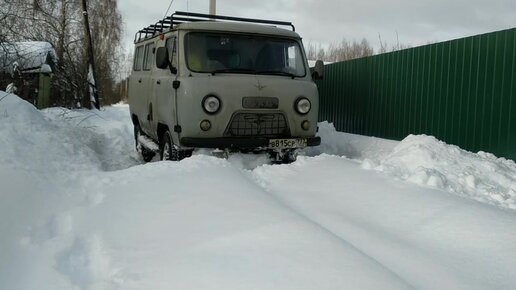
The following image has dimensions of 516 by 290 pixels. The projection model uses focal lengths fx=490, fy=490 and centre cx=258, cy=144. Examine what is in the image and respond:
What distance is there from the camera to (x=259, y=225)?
369cm

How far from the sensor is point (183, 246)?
3.44 meters

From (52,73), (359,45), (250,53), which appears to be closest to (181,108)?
(250,53)

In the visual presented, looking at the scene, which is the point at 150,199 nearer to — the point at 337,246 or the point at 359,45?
the point at 337,246

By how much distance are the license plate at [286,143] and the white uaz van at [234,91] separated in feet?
0.04

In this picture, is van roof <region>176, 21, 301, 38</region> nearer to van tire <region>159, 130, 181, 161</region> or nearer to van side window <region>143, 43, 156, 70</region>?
van tire <region>159, 130, 181, 161</region>

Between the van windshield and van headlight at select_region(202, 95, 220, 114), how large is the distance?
462 mm

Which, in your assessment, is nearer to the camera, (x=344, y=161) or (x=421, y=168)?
(x=421, y=168)

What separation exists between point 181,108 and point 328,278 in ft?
13.0

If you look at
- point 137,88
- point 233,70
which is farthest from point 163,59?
point 137,88

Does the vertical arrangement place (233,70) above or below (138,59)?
below

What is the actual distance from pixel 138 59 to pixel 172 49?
2.94 metres

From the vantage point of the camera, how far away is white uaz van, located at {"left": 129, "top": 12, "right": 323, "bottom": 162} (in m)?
6.36

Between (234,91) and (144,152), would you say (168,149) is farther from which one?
(144,152)

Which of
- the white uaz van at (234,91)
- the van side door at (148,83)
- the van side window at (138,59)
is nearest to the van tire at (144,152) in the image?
the van side door at (148,83)
